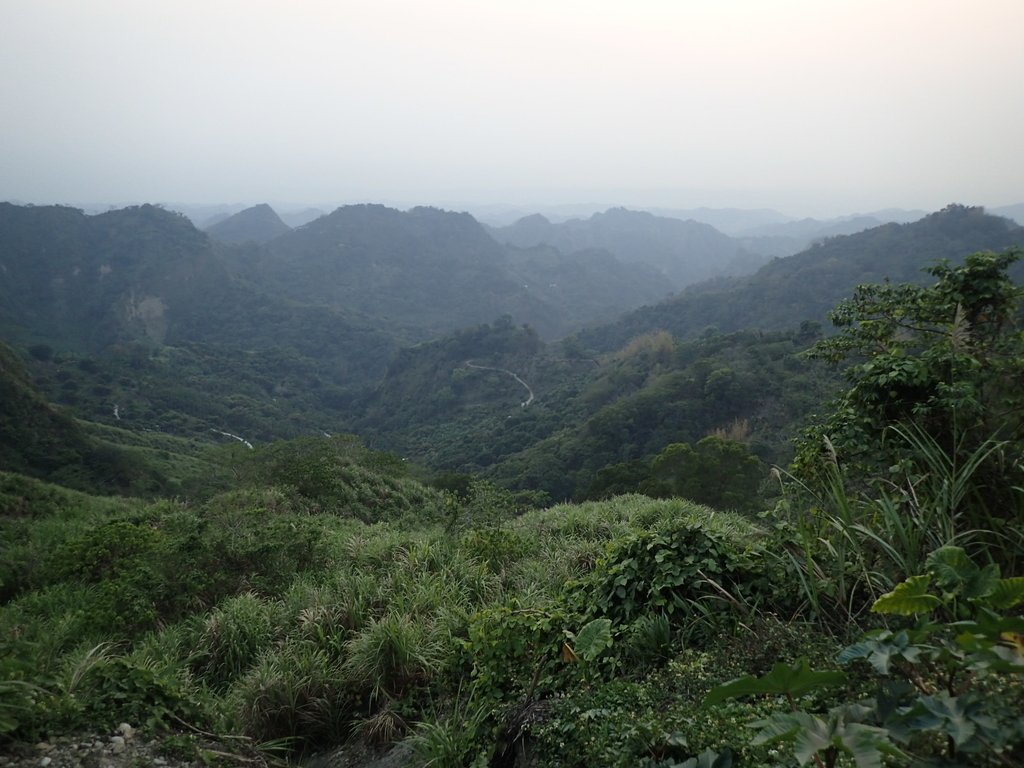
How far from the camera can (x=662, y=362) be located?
2270 inches

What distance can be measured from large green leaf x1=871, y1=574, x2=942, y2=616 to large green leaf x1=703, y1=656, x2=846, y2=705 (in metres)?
0.42

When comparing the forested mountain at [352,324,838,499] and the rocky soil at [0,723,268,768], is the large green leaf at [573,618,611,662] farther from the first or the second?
the forested mountain at [352,324,838,499]

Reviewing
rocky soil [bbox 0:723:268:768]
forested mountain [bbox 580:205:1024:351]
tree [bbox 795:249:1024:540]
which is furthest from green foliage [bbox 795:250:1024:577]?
forested mountain [bbox 580:205:1024:351]

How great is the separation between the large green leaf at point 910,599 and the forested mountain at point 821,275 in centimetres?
7207

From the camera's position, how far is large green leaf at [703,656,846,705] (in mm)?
1475

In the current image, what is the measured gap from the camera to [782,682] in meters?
1.53

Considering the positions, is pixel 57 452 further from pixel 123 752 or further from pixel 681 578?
pixel 681 578

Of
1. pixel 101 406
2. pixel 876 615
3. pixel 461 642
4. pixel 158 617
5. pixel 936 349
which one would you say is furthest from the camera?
pixel 101 406

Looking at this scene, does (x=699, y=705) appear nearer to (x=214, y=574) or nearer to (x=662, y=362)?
(x=214, y=574)

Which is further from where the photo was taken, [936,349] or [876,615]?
[936,349]

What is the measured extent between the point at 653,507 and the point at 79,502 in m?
11.9

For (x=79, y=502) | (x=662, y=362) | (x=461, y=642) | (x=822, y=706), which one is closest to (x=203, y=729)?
(x=461, y=642)

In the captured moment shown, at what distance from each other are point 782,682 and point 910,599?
22.4 inches

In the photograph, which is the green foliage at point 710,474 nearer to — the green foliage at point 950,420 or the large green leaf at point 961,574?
the green foliage at point 950,420
